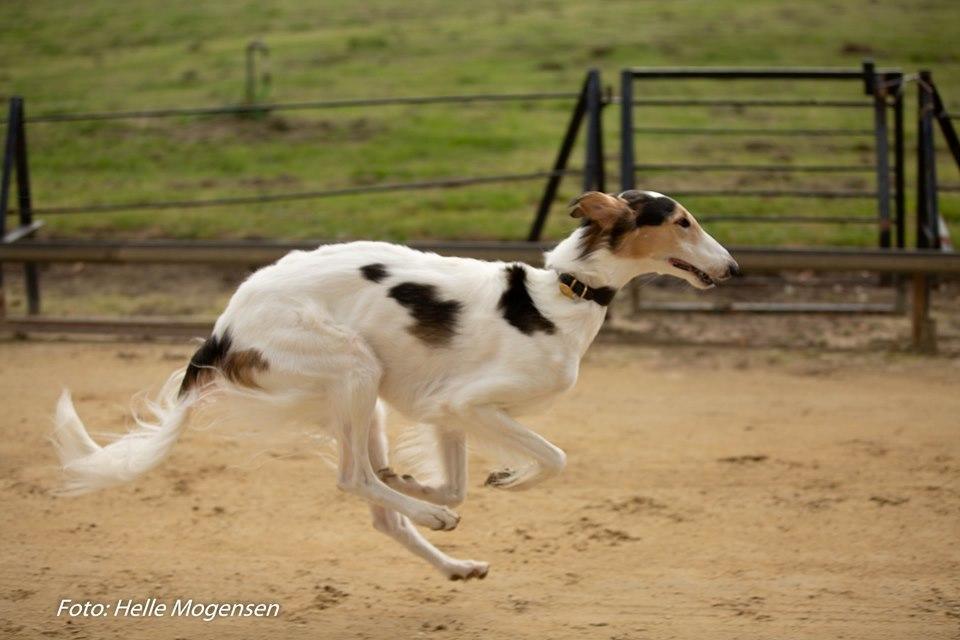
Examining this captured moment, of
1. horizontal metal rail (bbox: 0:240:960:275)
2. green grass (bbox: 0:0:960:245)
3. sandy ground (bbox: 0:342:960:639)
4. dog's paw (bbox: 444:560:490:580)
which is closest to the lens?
sandy ground (bbox: 0:342:960:639)

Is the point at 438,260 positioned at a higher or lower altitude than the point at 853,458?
higher

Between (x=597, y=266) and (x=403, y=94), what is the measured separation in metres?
13.4

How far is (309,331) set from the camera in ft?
17.8

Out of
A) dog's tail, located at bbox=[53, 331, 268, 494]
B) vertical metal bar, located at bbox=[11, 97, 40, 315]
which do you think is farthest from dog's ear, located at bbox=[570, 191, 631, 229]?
vertical metal bar, located at bbox=[11, 97, 40, 315]

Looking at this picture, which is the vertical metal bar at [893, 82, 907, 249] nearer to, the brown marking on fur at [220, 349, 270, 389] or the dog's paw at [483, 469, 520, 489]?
the dog's paw at [483, 469, 520, 489]

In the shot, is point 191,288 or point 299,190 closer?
point 191,288

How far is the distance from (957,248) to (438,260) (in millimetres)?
8988

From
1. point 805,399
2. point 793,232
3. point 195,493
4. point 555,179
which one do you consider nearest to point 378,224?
point 555,179

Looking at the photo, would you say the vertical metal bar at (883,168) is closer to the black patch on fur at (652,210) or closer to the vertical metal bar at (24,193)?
the black patch on fur at (652,210)

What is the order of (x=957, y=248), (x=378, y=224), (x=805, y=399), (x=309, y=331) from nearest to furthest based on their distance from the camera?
1. (x=309, y=331)
2. (x=805, y=399)
3. (x=957, y=248)
4. (x=378, y=224)

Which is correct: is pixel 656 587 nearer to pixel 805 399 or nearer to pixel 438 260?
pixel 438 260

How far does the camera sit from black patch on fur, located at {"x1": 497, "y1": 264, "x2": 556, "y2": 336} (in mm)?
5391

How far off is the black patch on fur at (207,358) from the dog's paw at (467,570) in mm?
1358

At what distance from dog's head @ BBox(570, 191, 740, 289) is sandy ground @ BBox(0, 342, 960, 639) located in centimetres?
143
